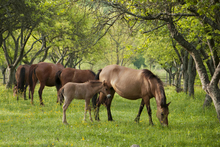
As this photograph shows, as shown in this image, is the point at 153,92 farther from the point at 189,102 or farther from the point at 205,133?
the point at 189,102

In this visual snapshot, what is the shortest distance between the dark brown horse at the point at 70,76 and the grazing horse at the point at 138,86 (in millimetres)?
4122

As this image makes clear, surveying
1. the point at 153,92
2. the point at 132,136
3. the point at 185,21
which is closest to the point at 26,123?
the point at 132,136

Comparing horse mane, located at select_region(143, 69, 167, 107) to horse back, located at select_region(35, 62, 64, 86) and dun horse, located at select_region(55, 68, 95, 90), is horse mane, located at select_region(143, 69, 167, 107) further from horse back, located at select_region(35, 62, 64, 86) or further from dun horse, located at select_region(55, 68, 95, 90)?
horse back, located at select_region(35, 62, 64, 86)

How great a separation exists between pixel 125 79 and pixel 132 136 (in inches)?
116

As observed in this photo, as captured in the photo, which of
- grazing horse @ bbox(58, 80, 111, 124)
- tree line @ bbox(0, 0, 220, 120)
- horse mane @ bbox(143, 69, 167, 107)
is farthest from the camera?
grazing horse @ bbox(58, 80, 111, 124)

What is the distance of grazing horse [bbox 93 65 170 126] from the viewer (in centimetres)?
807

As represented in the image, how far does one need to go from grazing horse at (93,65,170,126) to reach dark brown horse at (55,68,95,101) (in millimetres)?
4122

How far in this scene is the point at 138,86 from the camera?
29.4 feet

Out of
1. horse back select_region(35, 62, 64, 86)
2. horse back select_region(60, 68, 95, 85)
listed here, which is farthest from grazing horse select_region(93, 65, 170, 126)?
horse back select_region(35, 62, 64, 86)

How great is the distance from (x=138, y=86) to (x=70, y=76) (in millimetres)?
6132

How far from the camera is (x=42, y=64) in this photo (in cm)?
1439

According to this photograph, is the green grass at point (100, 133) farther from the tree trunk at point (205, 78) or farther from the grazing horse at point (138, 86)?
the tree trunk at point (205, 78)

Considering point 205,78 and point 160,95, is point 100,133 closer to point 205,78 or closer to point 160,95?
point 160,95

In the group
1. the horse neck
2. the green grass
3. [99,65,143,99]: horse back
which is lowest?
the green grass
